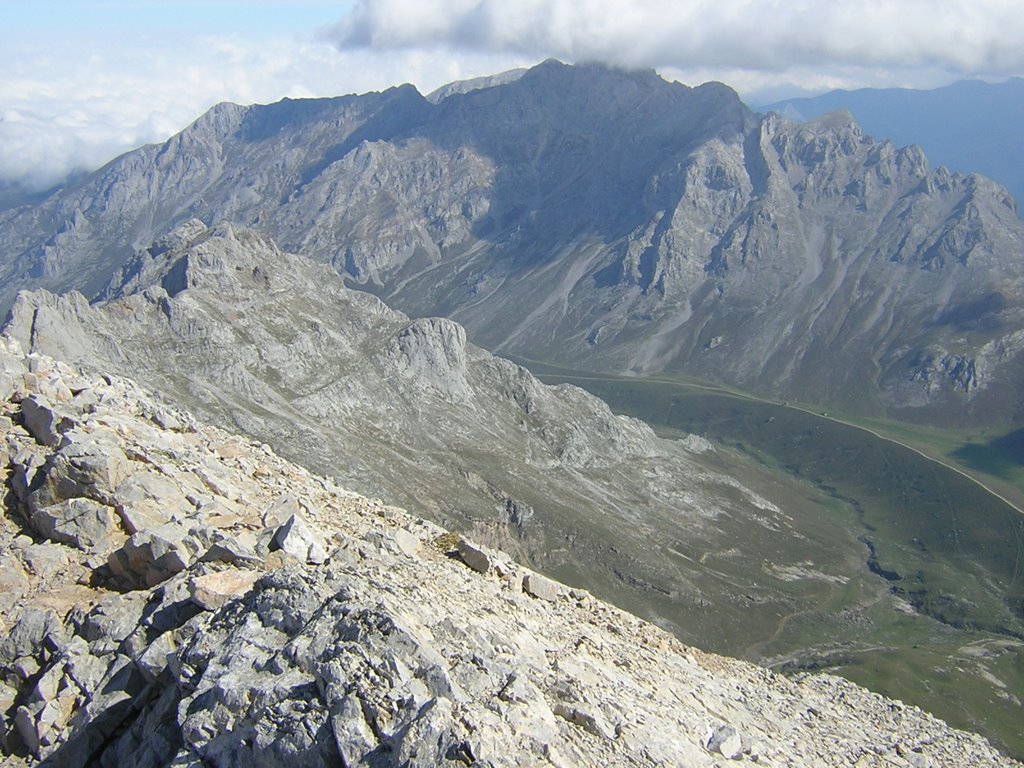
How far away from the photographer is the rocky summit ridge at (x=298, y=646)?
27.4 meters

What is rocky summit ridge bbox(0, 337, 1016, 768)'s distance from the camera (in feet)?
90.0

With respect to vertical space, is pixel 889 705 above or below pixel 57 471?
below

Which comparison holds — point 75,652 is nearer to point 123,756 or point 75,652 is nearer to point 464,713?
point 123,756

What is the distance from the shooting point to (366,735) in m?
26.0

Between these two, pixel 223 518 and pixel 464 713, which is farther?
pixel 223 518

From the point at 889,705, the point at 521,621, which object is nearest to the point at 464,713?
the point at 521,621

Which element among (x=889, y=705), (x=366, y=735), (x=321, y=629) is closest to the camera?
(x=366, y=735)

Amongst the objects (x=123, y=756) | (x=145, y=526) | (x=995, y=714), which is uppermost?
(x=145, y=526)

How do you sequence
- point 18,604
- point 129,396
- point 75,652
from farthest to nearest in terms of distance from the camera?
point 129,396 → point 18,604 → point 75,652

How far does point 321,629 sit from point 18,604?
1717 centimetres

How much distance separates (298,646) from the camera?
1161 inches

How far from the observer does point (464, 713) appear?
86.3 ft

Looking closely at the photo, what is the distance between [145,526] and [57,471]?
5.37 m

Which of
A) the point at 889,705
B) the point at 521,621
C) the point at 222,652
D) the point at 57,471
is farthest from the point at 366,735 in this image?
the point at 889,705
